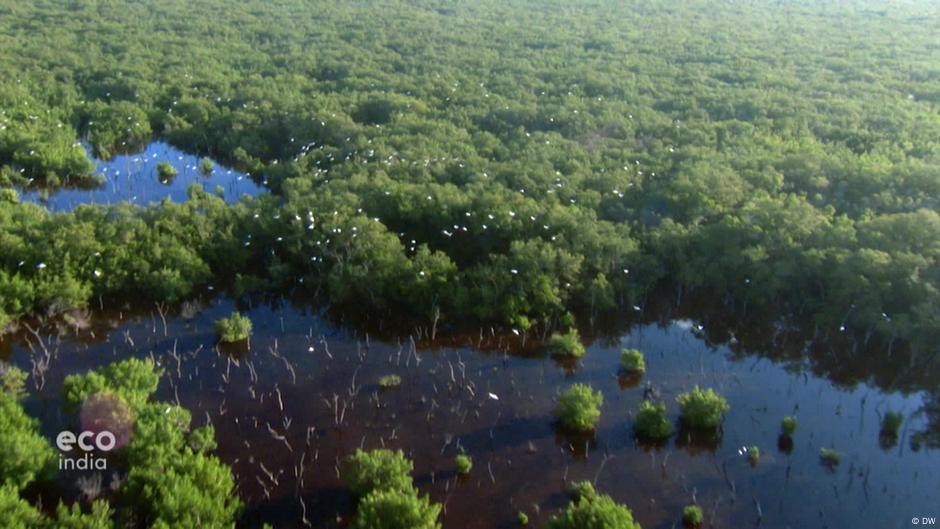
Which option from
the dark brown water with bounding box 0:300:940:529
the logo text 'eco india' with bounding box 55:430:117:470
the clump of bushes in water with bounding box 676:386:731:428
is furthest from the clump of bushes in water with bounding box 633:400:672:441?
the logo text 'eco india' with bounding box 55:430:117:470

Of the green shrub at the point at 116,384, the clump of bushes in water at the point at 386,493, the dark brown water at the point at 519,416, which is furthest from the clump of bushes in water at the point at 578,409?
the green shrub at the point at 116,384

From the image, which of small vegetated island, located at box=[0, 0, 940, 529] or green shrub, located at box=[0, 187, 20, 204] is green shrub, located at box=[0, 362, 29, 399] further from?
green shrub, located at box=[0, 187, 20, 204]

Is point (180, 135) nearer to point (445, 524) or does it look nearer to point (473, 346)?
point (473, 346)

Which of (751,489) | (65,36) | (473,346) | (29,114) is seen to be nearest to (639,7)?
(65,36)

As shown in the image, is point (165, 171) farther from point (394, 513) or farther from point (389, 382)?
point (394, 513)

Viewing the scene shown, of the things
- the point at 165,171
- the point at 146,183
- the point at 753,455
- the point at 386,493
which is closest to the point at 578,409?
the point at 753,455
